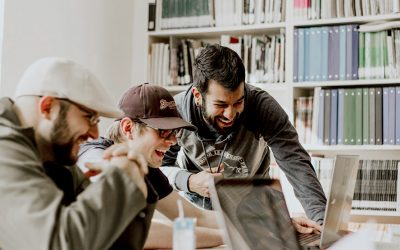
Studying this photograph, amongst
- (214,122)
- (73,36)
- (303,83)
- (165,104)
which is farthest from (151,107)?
(303,83)

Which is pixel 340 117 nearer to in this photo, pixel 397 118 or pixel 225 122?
pixel 397 118

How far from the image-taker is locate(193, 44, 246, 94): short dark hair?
6.76 feet

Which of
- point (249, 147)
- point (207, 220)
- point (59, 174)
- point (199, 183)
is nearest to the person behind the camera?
point (59, 174)

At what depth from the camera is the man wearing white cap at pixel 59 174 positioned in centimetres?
92

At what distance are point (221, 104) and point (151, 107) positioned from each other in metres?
0.44

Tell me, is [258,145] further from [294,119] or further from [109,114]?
[109,114]

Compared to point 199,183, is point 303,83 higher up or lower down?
higher up

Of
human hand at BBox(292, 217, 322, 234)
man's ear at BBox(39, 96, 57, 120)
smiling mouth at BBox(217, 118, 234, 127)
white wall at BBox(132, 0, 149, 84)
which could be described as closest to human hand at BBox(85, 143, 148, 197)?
man's ear at BBox(39, 96, 57, 120)

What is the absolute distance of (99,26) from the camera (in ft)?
11.4

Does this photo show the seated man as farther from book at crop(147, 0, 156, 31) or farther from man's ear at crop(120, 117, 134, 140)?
book at crop(147, 0, 156, 31)

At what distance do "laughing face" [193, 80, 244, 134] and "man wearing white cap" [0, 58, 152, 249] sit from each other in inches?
38.9

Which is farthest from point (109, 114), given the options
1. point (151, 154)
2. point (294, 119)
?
point (294, 119)

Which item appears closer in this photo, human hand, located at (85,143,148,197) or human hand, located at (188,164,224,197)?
human hand, located at (85,143,148,197)

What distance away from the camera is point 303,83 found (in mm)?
3336
